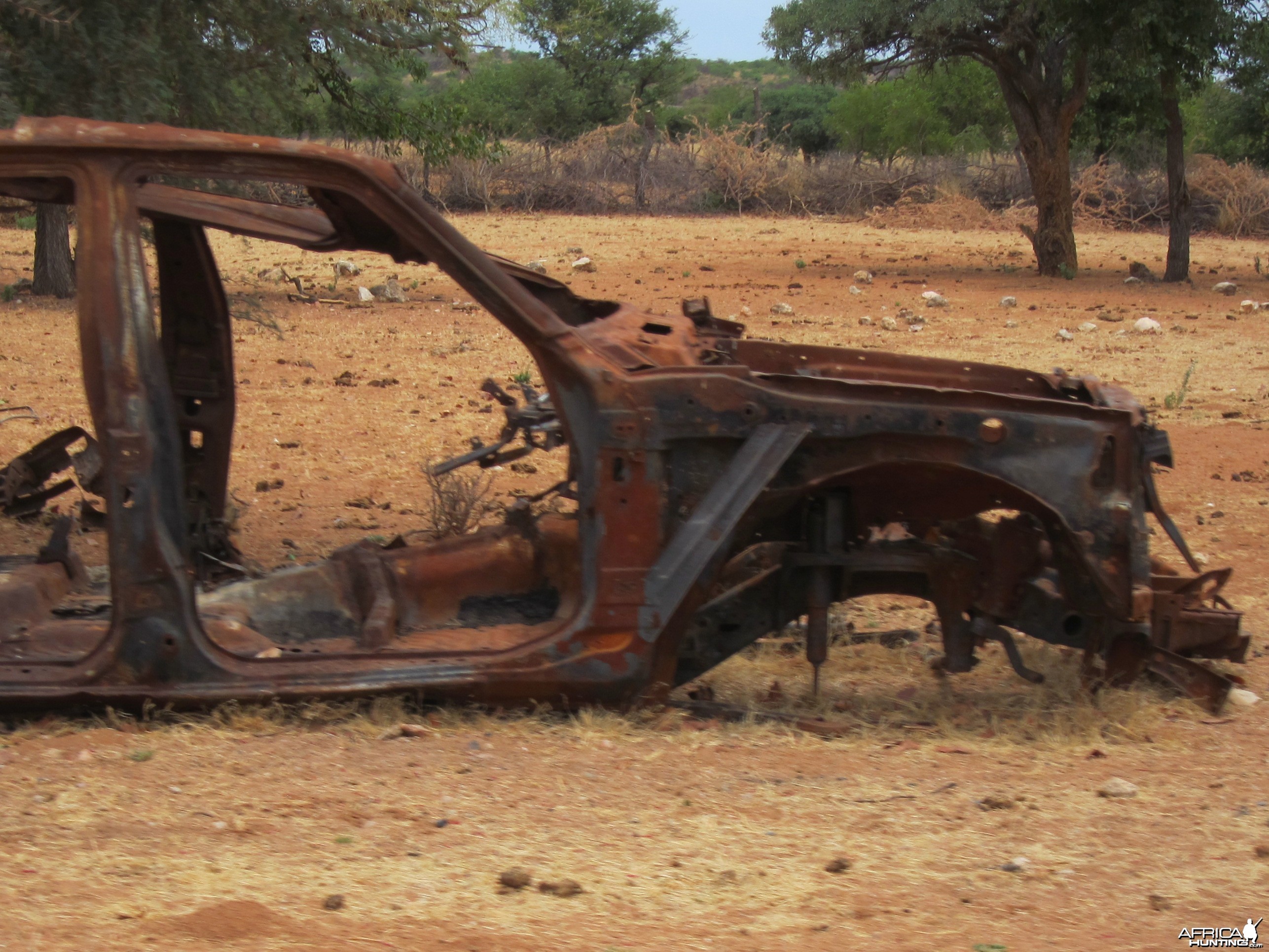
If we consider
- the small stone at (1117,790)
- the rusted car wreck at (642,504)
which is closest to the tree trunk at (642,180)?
the rusted car wreck at (642,504)

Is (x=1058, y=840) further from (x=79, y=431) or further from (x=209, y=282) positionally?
(x=79, y=431)

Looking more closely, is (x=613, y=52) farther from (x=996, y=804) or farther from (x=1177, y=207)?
(x=996, y=804)

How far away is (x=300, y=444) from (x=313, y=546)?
210cm

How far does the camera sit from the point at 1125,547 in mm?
3801

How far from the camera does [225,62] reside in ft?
34.1

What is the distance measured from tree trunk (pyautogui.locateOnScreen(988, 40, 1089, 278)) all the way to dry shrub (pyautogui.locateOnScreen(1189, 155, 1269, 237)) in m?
8.22

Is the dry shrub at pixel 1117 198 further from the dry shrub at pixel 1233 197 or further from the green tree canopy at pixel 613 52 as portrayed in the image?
the green tree canopy at pixel 613 52

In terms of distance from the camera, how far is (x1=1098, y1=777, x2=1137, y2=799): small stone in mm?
3359

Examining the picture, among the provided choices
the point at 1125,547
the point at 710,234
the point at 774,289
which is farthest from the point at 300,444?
the point at 710,234

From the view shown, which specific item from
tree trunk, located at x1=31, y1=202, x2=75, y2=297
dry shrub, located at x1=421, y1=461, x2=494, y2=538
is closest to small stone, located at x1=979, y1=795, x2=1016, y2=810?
dry shrub, located at x1=421, y1=461, x2=494, y2=538

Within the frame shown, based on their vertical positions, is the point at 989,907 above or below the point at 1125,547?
below

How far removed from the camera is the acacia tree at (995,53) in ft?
55.3

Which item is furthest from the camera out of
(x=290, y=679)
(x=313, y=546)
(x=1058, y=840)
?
(x=313, y=546)

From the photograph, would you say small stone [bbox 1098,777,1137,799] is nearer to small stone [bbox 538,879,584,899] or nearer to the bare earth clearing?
the bare earth clearing
